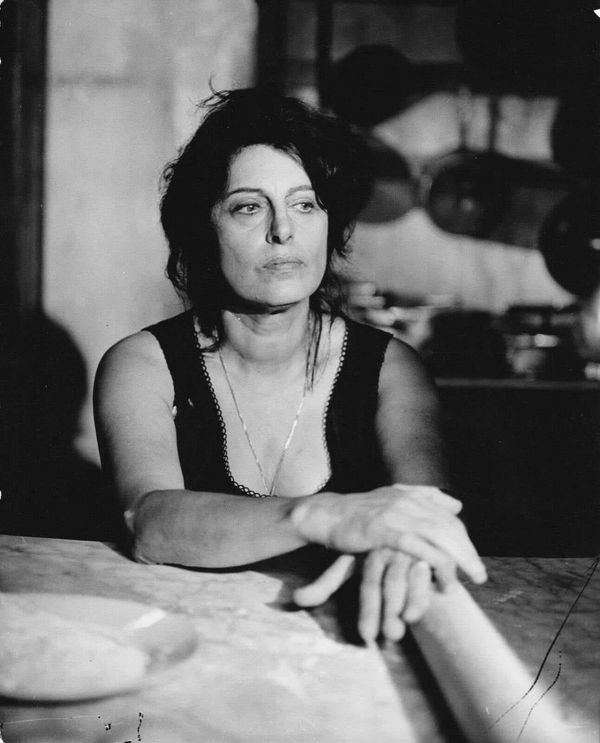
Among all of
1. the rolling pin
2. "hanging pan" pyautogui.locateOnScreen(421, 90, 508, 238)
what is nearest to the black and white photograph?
the rolling pin

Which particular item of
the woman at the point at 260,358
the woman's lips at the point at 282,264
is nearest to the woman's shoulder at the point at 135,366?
the woman at the point at 260,358

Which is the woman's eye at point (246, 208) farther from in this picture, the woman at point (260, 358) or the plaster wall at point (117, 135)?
the plaster wall at point (117, 135)

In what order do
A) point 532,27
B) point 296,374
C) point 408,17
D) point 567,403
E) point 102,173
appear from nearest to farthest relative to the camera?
point 296,374, point 102,173, point 567,403, point 532,27, point 408,17

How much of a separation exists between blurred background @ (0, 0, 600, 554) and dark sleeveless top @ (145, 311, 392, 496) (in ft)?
1.28

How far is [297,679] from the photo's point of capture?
72 cm

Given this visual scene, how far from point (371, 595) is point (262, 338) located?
61 cm

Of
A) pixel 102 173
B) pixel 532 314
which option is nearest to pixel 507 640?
pixel 102 173

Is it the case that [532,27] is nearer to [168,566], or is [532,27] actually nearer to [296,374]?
[296,374]

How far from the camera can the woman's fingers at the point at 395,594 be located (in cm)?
78

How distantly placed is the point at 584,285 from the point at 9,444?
80.3 inches

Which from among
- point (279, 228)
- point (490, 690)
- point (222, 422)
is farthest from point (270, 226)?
point (490, 690)

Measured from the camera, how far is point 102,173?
5.42 ft

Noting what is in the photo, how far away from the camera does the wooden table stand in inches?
26.8

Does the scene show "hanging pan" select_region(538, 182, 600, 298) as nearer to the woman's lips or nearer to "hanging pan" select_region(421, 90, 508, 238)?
"hanging pan" select_region(421, 90, 508, 238)
